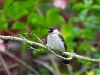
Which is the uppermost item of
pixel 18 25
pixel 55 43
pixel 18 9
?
pixel 18 9

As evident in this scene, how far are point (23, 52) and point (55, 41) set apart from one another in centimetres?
143

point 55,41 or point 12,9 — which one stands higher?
point 12,9

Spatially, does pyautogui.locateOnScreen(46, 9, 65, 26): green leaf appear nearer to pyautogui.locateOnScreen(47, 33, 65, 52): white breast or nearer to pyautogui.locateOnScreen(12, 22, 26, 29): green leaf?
pyautogui.locateOnScreen(12, 22, 26, 29): green leaf

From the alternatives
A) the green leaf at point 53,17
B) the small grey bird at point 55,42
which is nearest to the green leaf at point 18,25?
the green leaf at point 53,17

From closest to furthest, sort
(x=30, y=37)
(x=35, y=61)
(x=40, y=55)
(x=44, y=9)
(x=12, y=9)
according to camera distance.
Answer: (x=12, y=9)
(x=30, y=37)
(x=35, y=61)
(x=40, y=55)
(x=44, y=9)

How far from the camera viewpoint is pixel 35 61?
4840mm

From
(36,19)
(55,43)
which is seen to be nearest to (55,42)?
(55,43)

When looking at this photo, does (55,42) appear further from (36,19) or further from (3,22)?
(3,22)

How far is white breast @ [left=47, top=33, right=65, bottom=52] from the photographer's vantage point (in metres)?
3.56

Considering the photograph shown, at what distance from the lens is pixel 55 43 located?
3646 millimetres

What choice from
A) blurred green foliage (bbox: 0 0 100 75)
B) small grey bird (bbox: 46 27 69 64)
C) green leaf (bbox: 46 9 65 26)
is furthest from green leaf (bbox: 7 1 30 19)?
small grey bird (bbox: 46 27 69 64)

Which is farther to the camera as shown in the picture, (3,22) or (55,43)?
(3,22)

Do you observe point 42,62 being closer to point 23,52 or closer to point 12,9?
point 23,52

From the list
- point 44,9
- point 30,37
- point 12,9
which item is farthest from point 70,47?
point 44,9
